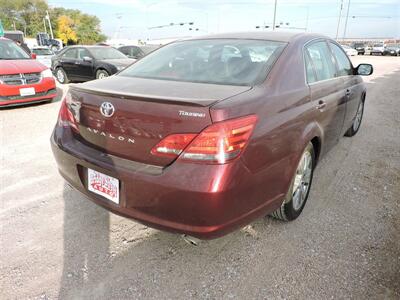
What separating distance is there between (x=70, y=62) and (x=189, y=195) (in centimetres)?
1077

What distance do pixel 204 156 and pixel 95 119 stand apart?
902 millimetres

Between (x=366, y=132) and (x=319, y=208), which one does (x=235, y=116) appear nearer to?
(x=319, y=208)

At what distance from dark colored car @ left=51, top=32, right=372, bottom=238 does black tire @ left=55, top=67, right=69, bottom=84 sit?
31.8 ft

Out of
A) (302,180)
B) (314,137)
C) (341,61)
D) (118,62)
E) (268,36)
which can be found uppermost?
(268,36)

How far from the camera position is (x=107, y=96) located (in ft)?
7.14

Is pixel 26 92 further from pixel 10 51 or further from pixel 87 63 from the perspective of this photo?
pixel 87 63

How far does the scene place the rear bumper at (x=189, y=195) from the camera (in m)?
1.83

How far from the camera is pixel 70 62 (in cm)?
1108

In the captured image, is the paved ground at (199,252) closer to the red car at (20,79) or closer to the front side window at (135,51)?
the red car at (20,79)

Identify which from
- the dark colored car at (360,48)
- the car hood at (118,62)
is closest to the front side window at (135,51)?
the car hood at (118,62)

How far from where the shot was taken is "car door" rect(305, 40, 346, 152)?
289 centimetres

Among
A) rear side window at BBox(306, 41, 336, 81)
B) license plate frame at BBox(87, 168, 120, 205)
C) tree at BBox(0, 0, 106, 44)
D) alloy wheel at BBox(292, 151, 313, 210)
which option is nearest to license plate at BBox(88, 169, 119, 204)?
license plate frame at BBox(87, 168, 120, 205)

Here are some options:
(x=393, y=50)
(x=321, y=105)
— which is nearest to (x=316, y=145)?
(x=321, y=105)

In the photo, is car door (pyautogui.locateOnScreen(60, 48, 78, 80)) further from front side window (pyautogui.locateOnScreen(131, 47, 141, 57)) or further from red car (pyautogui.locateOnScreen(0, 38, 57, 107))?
front side window (pyautogui.locateOnScreen(131, 47, 141, 57))
